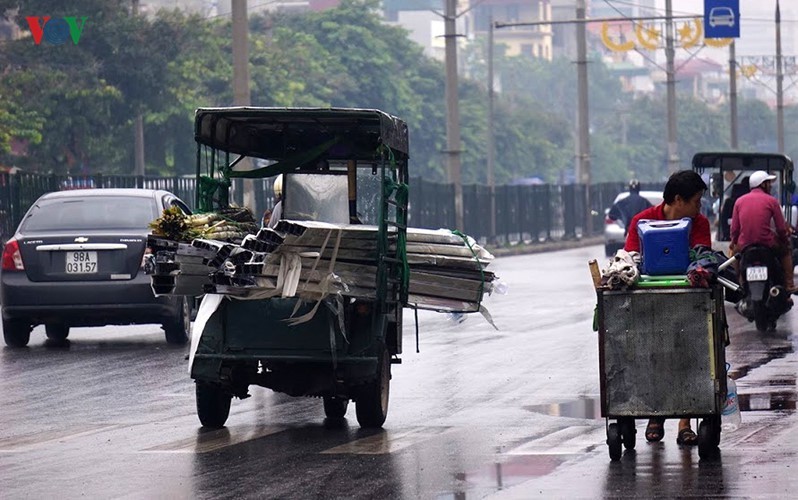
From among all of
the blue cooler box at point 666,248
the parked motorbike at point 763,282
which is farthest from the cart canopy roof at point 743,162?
the blue cooler box at point 666,248

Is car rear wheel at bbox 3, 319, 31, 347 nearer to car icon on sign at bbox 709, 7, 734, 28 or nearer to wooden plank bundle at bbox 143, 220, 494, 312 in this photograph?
wooden plank bundle at bbox 143, 220, 494, 312

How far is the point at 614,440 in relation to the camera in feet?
33.1

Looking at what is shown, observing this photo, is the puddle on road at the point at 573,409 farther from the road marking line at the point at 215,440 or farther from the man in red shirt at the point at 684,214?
the road marking line at the point at 215,440

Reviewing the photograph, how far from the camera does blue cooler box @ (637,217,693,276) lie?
33.7ft

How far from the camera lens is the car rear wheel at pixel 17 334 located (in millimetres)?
18578

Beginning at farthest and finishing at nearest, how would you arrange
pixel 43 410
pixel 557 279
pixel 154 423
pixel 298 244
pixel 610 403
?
pixel 557 279, pixel 43 410, pixel 154 423, pixel 298 244, pixel 610 403

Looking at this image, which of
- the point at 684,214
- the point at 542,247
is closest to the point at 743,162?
the point at 684,214

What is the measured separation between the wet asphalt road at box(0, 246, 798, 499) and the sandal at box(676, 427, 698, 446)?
9cm

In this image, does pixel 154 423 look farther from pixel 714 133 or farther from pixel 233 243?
pixel 714 133

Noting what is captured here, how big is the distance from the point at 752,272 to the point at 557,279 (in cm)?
1389

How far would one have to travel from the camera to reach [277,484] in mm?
9359

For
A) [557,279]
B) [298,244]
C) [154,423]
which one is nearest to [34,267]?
[154,423]

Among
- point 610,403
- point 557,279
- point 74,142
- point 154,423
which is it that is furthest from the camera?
point 74,142

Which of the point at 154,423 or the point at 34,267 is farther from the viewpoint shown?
the point at 34,267
